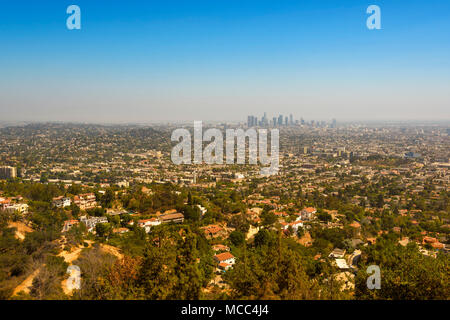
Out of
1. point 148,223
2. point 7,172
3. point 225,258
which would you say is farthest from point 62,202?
point 7,172

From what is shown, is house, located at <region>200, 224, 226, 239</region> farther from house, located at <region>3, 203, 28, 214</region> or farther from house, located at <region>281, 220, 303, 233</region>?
house, located at <region>3, 203, 28, 214</region>

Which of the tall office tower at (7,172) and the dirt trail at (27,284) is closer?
the dirt trail at (27,284)

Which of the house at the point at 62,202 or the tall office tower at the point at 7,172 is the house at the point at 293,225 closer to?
the house at the point at 62,202

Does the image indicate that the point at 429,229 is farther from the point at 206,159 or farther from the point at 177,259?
the point at 206,159

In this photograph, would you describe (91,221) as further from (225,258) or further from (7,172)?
(7,172)

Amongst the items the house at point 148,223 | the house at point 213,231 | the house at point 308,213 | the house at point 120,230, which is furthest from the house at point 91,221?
the house at point 308,213

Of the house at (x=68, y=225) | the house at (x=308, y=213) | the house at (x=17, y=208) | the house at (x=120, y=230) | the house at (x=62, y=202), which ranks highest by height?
the house at (x=17, y=208)
